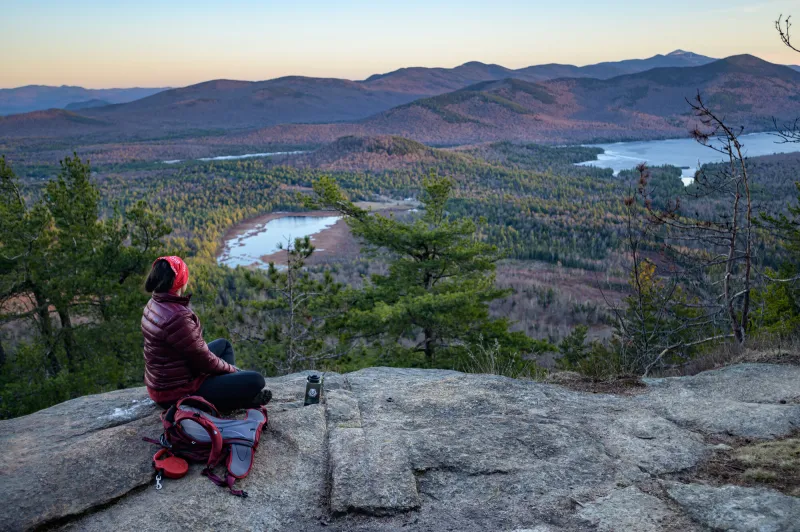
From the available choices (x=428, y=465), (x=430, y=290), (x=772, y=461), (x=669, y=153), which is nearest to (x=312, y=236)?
(x=430, y=290)

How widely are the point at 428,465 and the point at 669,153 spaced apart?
380ft

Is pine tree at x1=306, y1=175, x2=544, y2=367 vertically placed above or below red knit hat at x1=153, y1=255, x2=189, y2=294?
below

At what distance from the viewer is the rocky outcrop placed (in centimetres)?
359

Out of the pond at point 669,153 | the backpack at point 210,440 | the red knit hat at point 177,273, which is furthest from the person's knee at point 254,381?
the pond at point 669,153

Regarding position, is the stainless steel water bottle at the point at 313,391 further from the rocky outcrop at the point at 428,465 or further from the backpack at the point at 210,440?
the backpack at the point at 210,440

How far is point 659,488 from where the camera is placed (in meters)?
3.91

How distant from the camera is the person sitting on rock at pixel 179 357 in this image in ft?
14.4

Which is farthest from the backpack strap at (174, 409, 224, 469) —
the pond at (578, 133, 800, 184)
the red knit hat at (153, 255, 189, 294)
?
the pond at (578, 133, 800, 184)

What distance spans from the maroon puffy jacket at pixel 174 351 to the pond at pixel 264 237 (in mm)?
29345

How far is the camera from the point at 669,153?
104938 millimetres

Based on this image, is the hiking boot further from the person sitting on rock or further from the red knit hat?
the red knit hat

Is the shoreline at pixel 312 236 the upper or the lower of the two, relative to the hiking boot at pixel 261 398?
lower

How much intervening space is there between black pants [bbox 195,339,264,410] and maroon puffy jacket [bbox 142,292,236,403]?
7 cm

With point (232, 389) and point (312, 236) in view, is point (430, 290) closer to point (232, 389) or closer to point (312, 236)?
point (232, 389)
